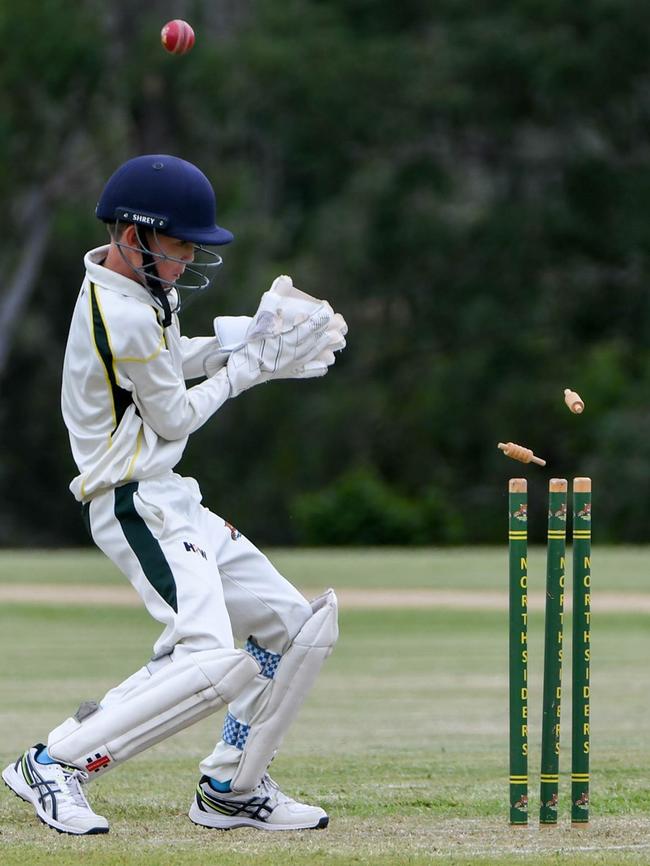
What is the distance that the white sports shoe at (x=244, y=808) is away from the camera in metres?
4.63

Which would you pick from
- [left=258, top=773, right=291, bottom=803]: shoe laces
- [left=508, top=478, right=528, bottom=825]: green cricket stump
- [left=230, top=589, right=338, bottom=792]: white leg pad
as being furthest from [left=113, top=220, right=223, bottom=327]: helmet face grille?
[left=258, top=773, right=291, bottom=803]: shoe laces

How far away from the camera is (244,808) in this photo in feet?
15.3

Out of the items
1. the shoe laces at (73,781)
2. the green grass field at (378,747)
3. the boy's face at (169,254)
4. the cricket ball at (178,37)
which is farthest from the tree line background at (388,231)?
the shoe laces at (73,781)

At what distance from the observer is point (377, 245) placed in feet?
112

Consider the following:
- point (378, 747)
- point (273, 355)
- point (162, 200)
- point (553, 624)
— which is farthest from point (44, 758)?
point (378, 747)

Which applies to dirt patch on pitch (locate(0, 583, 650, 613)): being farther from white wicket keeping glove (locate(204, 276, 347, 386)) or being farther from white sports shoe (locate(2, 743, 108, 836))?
white sports shoe (locate(2, 743, 108, 836))

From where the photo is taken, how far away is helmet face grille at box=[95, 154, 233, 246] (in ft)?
14.8

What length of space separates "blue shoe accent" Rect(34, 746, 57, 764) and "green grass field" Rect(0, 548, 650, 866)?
186 mm

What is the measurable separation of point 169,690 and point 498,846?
0.92 meters

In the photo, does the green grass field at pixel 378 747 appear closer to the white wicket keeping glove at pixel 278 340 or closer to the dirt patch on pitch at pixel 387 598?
the dirt patch on pitch at pixel 387 598

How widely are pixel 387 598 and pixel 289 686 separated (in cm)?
1162

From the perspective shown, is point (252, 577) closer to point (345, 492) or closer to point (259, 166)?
point (345, 492)

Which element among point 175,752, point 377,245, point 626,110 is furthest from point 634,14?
point 175,752

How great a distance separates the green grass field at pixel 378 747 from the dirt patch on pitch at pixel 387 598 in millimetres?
147
